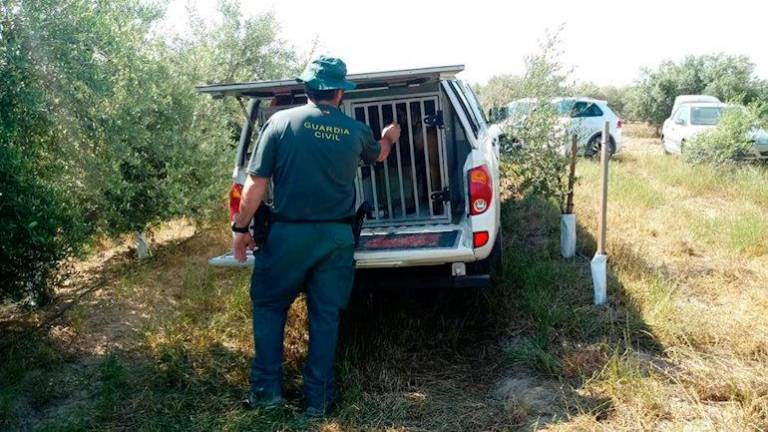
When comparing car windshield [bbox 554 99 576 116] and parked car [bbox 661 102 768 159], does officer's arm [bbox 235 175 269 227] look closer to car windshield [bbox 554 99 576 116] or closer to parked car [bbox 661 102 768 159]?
car windshield [bbox 554 99 576 116]

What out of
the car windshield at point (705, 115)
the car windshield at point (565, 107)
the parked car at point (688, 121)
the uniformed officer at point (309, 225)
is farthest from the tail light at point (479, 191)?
the car windshield at point (705, 115)

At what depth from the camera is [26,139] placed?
166 inches

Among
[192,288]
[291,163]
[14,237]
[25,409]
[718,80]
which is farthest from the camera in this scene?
[718,80]

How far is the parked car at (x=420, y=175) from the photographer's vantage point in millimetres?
3572

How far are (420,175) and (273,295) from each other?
1.84 meters

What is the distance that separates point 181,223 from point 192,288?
3044mm

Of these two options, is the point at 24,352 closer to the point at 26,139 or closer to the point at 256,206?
the point at 26,139

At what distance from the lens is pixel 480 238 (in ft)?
11.7

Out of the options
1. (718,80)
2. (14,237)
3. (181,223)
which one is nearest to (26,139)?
(14,237)

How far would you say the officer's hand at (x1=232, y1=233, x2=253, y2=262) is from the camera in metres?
3.32

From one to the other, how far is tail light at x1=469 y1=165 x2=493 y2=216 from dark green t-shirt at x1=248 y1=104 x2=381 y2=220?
0.81 meters

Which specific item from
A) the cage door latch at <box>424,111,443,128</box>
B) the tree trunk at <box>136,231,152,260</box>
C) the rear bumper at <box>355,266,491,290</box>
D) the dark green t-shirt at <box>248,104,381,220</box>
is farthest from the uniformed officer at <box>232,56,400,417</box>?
the tree trunk at <box>136,231,152,260</box>

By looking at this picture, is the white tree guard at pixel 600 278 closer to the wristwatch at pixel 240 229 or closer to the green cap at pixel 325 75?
the green cap at pixel 325 75

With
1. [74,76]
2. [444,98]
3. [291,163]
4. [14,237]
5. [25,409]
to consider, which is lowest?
[25,409]
